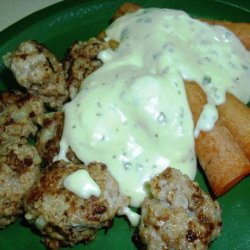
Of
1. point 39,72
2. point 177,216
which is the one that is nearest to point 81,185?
point 177,216

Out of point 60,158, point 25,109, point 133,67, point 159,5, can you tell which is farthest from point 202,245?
point 159,5

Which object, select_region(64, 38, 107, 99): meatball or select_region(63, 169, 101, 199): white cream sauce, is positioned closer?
select_region(63, 169, 101, 199): white cream sauce

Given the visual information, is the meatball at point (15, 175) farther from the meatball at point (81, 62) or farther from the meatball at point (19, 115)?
the meatball at point (81, 62)

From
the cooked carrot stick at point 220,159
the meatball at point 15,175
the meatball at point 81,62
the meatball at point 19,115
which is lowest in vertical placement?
the cooked carrot stick at point 220,159

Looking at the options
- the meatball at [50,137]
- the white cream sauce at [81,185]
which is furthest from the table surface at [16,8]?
the white cream sauce at [81,185]

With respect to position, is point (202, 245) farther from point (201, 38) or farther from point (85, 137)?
point (201, 38)

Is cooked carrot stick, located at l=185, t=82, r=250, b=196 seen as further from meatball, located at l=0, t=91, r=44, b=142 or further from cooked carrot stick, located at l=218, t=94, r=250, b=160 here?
meatball, located at l=0, t=91, r=44, b=142

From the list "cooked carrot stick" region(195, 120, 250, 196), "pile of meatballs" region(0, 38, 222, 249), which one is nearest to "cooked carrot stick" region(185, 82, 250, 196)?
"cooked carrot stick" region(195, 120, 250, 196)
